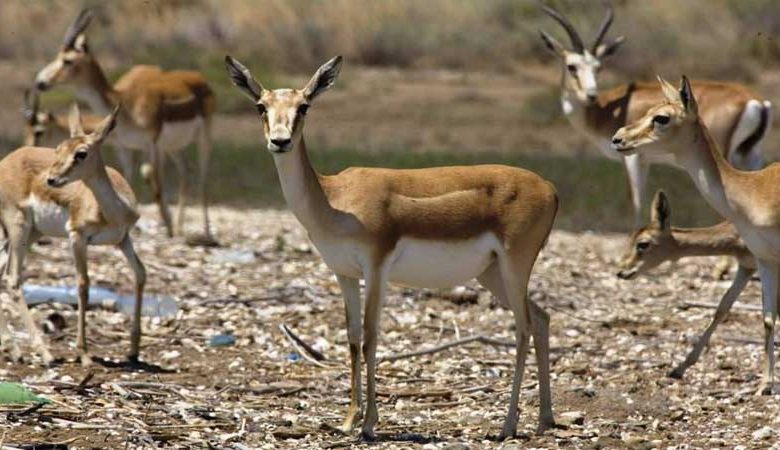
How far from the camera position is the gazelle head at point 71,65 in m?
18.1

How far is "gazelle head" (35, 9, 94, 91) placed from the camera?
18.1 meters

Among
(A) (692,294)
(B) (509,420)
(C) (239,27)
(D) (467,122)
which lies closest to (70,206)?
(B) (509,420)

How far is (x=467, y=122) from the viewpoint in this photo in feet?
93.7

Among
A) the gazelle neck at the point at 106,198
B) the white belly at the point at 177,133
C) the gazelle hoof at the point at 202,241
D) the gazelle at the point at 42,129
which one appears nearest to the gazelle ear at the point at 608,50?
the gazelle hoof at the point at 202,241

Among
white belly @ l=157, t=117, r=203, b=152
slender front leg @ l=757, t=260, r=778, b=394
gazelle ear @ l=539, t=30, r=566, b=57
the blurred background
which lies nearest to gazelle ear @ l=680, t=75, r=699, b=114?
slender front leg @ l=757, t=260, r=778, b=394

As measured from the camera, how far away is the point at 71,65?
59.6 feet

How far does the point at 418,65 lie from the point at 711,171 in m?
23.4

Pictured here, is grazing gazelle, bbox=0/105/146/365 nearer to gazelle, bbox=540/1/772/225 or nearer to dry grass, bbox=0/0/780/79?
gazelle, bbox=540/1/772/225

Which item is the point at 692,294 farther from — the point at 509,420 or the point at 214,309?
the point at 509,420

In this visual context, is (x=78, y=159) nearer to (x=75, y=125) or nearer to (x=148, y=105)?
(x=75, y=125)

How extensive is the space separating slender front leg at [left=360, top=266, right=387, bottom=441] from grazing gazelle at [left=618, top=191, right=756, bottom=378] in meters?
3.55

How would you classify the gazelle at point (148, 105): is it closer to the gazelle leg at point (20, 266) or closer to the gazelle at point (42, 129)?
the gazelle at point (42, 129)

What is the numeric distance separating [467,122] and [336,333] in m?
16.0

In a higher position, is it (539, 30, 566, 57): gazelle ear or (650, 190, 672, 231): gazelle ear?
(539, 30, 566, 57): gazelle ear
